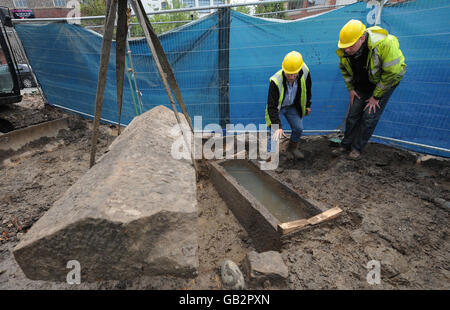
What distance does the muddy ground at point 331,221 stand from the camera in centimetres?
170

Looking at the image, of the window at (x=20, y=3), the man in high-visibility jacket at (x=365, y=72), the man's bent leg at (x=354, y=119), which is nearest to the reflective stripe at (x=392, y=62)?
the man in high-visibility jacket at (x=365, y=72)

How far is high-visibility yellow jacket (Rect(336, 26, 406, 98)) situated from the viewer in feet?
8.75

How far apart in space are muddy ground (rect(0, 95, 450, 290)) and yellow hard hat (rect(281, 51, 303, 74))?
4.43ft

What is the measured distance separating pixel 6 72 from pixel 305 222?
632 cm

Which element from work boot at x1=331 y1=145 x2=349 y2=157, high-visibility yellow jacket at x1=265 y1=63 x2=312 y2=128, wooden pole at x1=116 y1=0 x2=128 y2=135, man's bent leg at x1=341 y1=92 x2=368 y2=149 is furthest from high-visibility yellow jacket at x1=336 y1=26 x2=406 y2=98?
wooden pole at x1=116 y1=0 x2=128 y2=135

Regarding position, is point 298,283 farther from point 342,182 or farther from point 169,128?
point 169,128

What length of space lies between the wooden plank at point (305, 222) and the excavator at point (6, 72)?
5.50m

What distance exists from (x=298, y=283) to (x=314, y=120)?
3086mm

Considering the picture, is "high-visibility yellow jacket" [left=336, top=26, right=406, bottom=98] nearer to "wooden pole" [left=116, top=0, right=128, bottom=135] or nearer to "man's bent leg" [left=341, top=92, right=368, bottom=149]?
"man's bent leg" [left=341, top=92, right=368, bottom=149]
